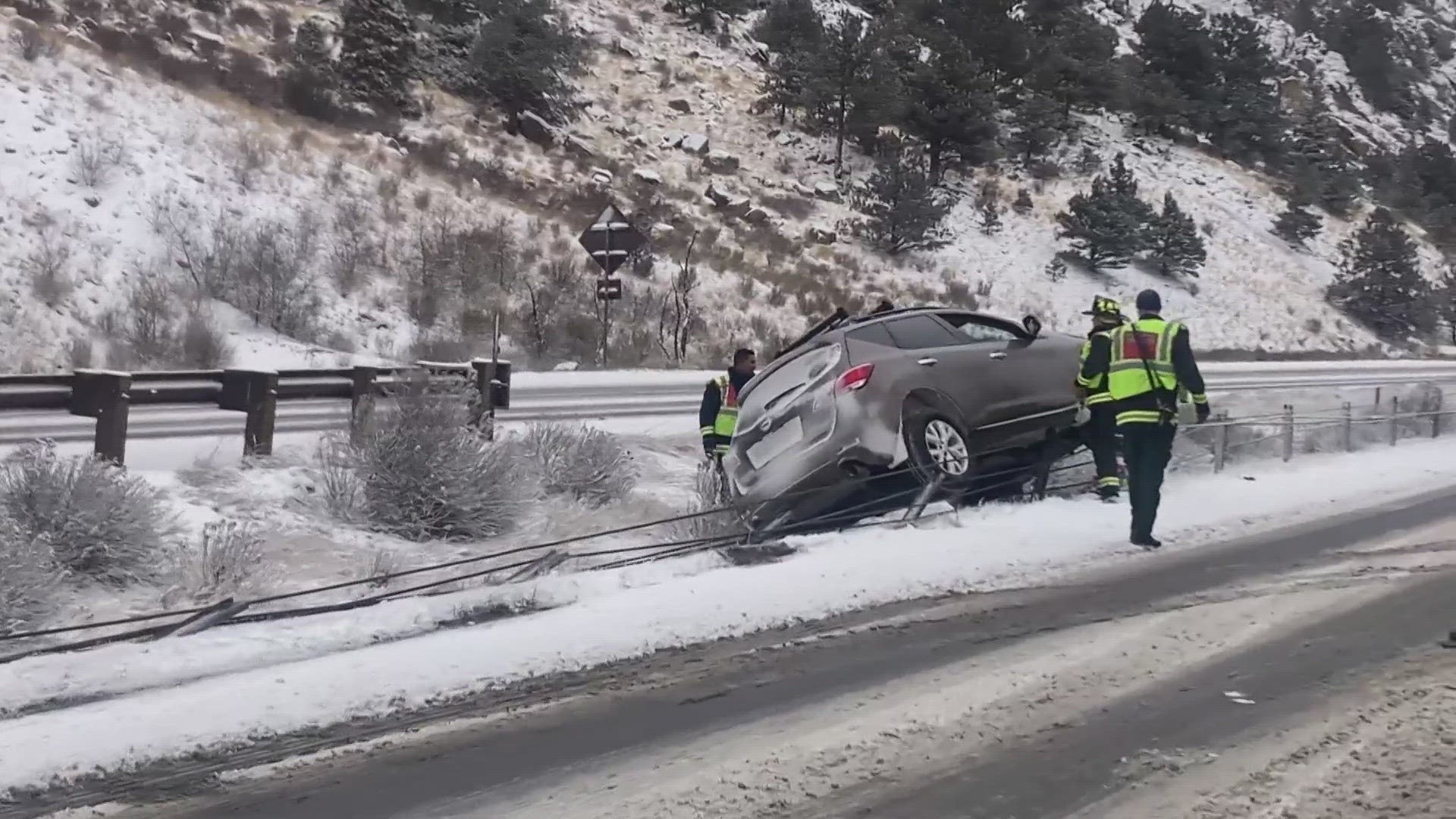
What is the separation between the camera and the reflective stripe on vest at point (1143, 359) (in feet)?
29.2

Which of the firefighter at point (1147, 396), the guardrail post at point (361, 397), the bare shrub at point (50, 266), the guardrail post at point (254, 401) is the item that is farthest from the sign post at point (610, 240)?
the firefighter at point (1147, 396)

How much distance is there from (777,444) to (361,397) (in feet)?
13.2

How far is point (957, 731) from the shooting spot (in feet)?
16.4

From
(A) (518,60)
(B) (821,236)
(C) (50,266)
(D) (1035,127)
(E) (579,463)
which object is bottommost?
(E) (579,463)

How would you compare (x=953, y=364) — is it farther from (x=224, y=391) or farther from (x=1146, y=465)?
(x=224, y=391)

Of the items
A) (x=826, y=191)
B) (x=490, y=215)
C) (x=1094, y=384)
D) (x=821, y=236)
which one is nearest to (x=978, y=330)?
(x=1094, y=384)

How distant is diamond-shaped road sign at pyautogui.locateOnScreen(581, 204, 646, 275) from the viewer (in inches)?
793

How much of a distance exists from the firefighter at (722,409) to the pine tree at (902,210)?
25.1 meters

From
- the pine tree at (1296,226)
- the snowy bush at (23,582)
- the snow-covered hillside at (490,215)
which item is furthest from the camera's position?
the pine tree at (1296,226)

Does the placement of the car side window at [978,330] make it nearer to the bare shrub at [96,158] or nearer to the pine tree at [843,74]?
the bare shrub at [96,158]

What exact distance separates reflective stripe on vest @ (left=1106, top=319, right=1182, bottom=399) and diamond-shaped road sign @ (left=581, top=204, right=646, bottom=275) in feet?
40.2

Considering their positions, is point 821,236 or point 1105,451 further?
point 821,236

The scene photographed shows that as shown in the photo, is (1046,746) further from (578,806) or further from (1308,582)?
(1308,582)

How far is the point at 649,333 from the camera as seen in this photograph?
2491 cm
